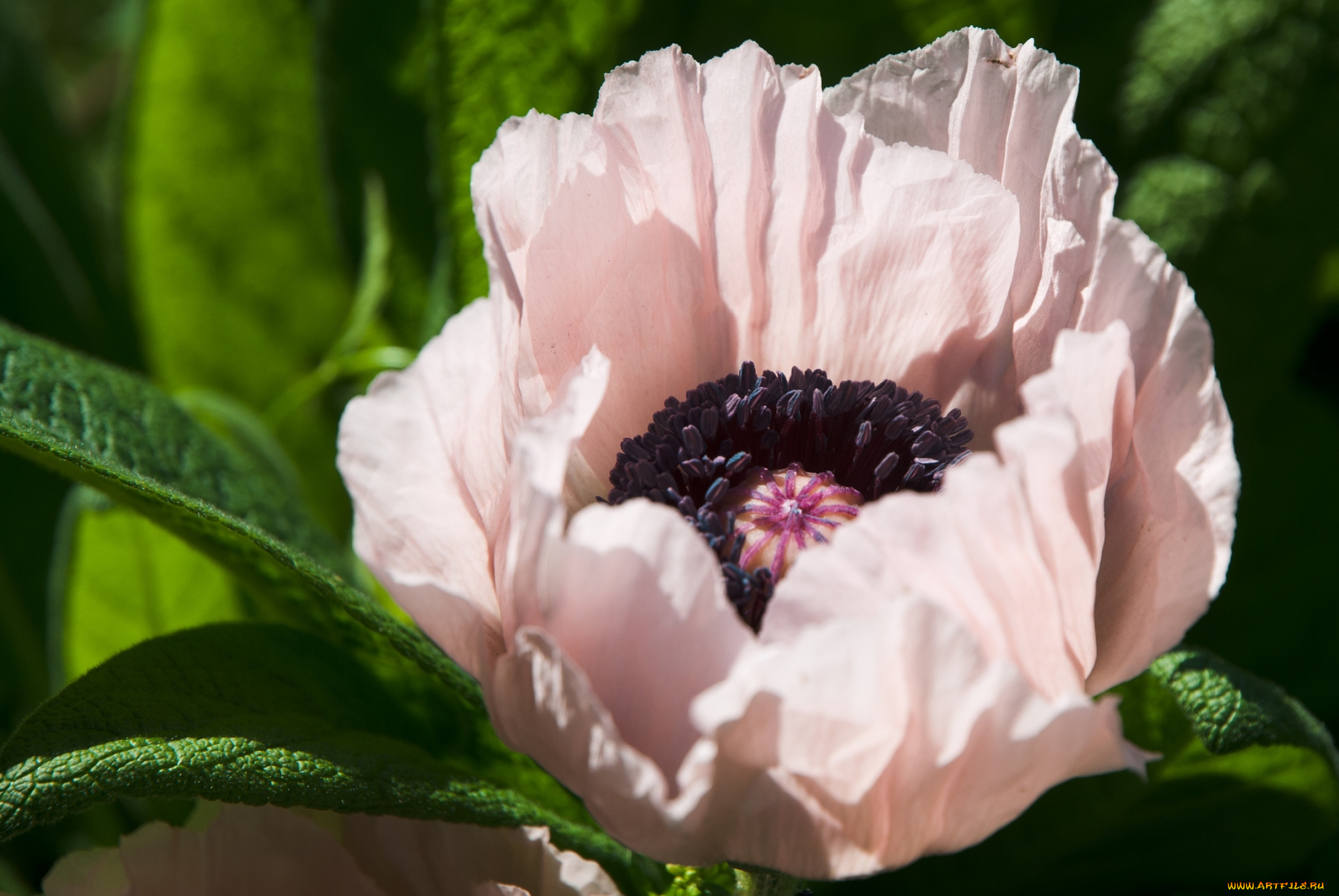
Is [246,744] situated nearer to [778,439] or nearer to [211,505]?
[211,505]

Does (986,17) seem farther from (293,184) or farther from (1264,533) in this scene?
(293,184)

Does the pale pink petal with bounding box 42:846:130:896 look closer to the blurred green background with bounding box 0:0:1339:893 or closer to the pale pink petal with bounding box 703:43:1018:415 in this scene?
the blurred green background with bounding box 0:0:1339:893

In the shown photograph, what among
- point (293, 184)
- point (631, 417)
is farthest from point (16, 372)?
point (293, 184)

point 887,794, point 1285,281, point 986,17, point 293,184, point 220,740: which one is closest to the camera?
point 887,794

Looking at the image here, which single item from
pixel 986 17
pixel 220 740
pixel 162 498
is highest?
pixel 986 17

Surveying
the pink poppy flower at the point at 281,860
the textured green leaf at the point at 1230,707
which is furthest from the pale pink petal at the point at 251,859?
the textured green leaf at the point at 1230,707

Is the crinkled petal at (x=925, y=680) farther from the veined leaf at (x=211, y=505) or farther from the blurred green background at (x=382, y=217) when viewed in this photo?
the blurred green background at (x=382, y=217)

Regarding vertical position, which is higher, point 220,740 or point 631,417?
point 631,417

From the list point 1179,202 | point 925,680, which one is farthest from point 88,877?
point 1179,202
